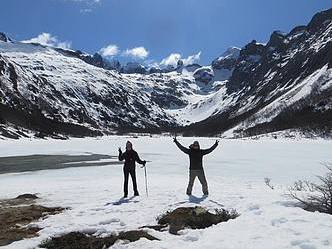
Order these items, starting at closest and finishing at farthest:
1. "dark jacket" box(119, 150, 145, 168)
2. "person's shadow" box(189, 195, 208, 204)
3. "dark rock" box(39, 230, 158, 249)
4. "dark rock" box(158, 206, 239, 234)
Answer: "dark rock" box(39, 230, 158, 249), "dark rock" box(158, 206, 239, 234), "person's shadow" box(189, 195, 208, 204), "dark jacket" box(119, 150, 145, 168)

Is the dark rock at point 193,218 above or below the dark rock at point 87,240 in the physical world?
above

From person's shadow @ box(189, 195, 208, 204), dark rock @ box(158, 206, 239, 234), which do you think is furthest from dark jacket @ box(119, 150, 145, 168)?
dark rock @ box(158, 206, 239, 234)

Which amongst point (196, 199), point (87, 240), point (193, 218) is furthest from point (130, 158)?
point (87, 240)

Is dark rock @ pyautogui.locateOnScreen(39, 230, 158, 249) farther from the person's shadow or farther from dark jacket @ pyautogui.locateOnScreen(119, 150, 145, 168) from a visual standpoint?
dark jacket @ pyautogui.locateOnScreen(119, 150, 145, 168)

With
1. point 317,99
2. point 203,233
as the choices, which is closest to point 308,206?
point 203,233

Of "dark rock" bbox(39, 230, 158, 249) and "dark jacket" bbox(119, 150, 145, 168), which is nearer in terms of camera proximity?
"dark rock" bbox(39, 230, 158, 249)

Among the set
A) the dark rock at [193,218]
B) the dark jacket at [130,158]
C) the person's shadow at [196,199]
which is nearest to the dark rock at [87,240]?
the dark rock at [193,218]

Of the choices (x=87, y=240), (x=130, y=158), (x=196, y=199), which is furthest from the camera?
(x=130, y=158)

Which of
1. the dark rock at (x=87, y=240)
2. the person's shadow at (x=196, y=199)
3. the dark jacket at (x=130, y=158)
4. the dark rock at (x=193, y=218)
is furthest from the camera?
the dark jacket at (x=130, y=158)

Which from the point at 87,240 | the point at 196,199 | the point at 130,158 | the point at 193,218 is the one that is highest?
the point at 130,158

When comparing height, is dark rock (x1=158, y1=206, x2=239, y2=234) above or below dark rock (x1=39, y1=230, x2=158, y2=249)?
above

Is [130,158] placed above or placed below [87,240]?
above

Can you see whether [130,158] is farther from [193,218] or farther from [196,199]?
[193,218]

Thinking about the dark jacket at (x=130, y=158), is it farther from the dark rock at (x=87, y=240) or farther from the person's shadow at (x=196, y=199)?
the dark rock at (x=87, y=240)
